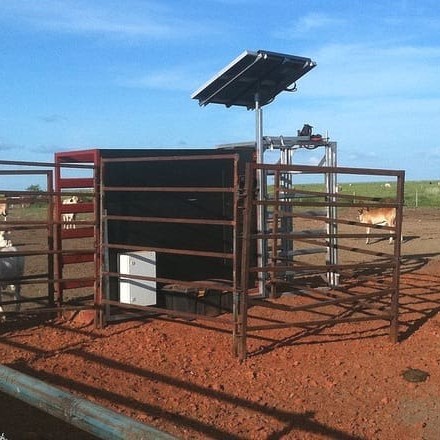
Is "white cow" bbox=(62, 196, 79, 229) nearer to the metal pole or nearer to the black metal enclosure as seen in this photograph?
the black metal enclosure

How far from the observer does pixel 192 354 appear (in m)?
6.68

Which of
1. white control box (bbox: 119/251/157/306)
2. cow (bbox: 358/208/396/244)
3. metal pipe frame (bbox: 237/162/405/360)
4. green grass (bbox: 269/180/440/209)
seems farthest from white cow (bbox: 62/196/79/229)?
green grass (bbox: 269/180/440/209)

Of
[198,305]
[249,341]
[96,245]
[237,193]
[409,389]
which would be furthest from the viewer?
[198,305]

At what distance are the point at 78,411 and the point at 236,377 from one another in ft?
12.5

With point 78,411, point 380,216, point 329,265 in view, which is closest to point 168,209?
point 329,265

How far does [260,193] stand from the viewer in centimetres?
905

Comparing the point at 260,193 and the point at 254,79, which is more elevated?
the point at 254,79

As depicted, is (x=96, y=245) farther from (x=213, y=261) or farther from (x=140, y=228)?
(x=213, y=261)

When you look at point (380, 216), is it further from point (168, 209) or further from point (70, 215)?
point (168, 209)

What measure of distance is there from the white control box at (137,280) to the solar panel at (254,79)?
2979 mm

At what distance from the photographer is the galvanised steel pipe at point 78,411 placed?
208 centimetres

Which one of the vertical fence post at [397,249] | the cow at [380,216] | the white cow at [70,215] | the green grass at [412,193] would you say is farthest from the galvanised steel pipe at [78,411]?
the green grass at [412,193]

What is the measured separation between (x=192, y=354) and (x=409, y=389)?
89.5 inches

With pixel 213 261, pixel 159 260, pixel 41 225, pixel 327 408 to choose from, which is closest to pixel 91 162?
pixel 41 225
